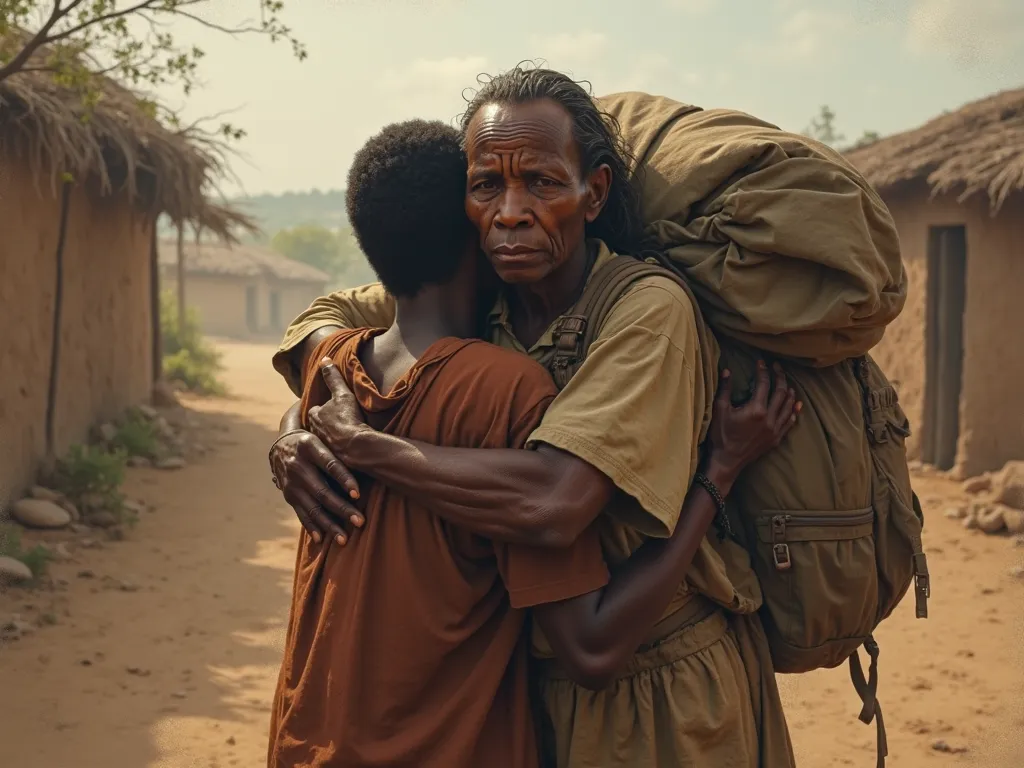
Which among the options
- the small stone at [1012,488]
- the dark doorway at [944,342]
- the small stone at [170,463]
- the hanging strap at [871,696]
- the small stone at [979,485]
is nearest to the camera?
the hanging strap at [871,696]

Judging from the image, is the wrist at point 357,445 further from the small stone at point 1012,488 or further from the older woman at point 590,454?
the small stone at point 1012,488

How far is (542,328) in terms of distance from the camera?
2.00 metres

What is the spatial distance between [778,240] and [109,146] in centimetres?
866

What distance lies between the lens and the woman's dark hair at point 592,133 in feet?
6.21

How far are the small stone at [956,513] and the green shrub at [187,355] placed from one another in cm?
991

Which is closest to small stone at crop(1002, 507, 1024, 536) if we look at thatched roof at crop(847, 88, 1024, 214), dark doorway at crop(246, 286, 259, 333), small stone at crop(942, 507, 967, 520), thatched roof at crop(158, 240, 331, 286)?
small stone at crop(942, 507, 967, 520)

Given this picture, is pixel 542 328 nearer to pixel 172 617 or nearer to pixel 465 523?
pixel 465 523

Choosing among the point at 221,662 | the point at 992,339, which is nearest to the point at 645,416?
the point at 221,662

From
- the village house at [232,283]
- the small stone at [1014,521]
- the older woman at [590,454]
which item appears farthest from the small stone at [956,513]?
the village house at [232,283]

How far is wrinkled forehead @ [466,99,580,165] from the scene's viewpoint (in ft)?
6.02

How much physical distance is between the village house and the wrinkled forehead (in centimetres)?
3242

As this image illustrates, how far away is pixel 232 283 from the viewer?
119ft

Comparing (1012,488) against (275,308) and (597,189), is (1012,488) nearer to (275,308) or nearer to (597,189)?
(597,189)

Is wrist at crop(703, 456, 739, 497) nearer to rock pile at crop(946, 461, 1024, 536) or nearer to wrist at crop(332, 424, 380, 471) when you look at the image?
wrist at crop(332, 424, 380, 471)
